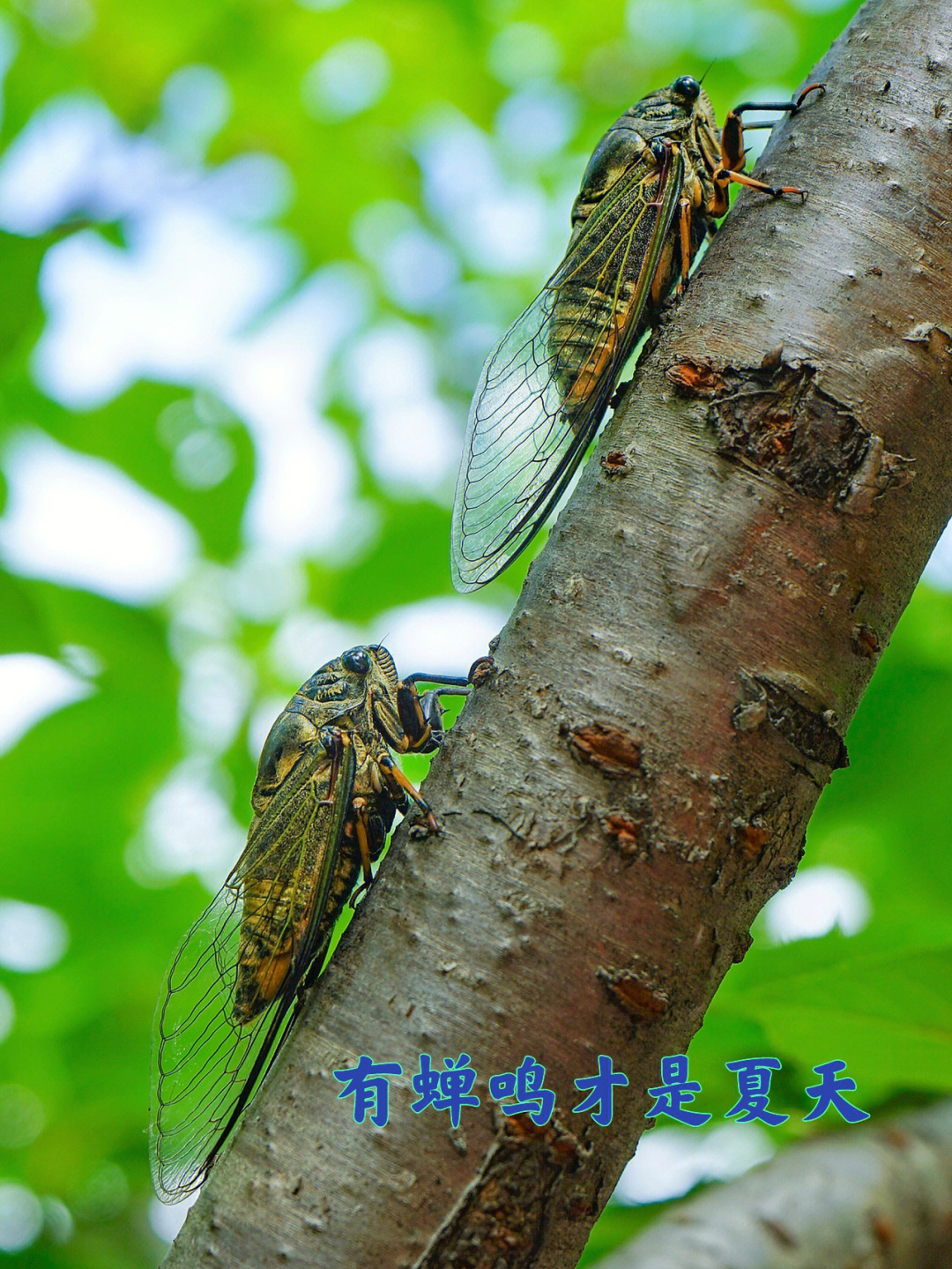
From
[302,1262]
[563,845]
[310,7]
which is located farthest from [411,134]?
[302,1262]

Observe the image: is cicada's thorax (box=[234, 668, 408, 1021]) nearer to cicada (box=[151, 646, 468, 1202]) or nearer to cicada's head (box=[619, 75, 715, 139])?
cicada (box=[151, 646, 468, 1202])

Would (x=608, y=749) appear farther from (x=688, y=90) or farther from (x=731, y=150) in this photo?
(x=688, y=90)

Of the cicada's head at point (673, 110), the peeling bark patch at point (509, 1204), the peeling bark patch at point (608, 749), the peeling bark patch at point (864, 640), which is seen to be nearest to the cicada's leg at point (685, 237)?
the cicada's head at point (673, 110)

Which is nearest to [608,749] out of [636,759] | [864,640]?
[636,759]

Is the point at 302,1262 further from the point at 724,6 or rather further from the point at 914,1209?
the point at 724,6

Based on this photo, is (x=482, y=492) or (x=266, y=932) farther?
(x=482, y=492)

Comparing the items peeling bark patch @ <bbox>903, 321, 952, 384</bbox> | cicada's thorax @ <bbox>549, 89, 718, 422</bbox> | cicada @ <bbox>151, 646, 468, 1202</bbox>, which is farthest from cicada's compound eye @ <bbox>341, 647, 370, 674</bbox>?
peeling bark patch @ <bbox>903, 321, 952, 384</bbox>
